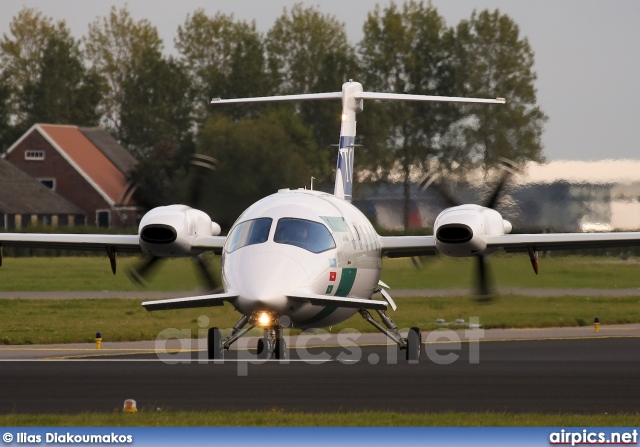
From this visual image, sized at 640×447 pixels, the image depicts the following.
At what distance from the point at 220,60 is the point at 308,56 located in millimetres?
6822

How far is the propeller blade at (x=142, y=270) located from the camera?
89.0 ft

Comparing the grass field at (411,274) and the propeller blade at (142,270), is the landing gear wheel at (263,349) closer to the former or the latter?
the propeller blade at (142,270)

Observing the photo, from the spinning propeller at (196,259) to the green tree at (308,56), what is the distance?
34577mm

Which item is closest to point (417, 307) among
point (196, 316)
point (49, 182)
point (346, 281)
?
point (196, 316)

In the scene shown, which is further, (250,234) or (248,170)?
(248,170)

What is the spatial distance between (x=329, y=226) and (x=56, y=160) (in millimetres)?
59581

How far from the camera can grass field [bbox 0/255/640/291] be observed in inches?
1238

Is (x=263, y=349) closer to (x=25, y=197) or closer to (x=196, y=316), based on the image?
(x=196, y=316)

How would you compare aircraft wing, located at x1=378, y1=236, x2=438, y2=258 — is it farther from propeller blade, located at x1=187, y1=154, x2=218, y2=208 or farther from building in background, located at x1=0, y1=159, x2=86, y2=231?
building in background, located at x1=0, y1=159, x2=86, y2=231

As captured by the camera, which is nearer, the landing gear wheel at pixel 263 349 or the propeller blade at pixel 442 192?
the landing gear wheel at pixel 263 349

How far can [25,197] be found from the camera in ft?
241

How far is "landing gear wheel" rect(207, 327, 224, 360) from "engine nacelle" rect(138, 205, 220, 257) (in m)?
2.81

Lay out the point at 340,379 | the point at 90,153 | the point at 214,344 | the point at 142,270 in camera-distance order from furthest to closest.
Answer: the point at 90,153 → the point at 142,270 → the point at 214,344 → the point at 340,379

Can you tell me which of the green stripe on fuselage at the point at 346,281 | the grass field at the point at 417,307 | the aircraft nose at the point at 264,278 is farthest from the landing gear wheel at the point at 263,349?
the grass field at the point at 417,307
